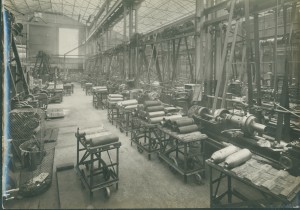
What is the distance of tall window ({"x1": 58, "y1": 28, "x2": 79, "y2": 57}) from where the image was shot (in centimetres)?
2914

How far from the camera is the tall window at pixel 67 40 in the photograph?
95.6 ft

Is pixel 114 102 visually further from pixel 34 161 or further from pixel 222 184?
pixel 222 184

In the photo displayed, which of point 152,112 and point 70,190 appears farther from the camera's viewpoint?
point 152,112

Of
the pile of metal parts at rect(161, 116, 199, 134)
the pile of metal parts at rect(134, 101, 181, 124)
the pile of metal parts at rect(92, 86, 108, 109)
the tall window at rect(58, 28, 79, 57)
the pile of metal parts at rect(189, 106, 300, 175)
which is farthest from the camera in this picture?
the tall window at rect(58, 28, 79, 57)

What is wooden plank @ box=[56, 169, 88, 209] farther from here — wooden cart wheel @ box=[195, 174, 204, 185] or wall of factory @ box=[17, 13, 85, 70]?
wall of factory @ box=[17, 13, 85, 70]

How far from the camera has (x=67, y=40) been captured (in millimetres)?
29844

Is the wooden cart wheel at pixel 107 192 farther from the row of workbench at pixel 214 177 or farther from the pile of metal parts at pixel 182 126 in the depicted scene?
the pile of metal parts at pixel 182 126

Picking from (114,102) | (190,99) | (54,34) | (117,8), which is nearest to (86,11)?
(54,34)

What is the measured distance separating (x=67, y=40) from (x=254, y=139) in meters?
30.6

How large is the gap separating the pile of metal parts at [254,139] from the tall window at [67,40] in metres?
28.4

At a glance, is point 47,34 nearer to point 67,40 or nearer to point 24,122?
point 67,40

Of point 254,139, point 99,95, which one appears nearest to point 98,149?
point 254,139

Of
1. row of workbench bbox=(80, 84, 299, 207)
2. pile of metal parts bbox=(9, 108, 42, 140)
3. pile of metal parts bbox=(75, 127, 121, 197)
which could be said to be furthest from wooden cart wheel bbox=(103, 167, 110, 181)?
pile of metal parts bbox=(9, 108, 42, 140)

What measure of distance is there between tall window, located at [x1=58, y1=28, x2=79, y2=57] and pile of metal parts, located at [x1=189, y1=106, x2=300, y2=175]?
2844 cm
